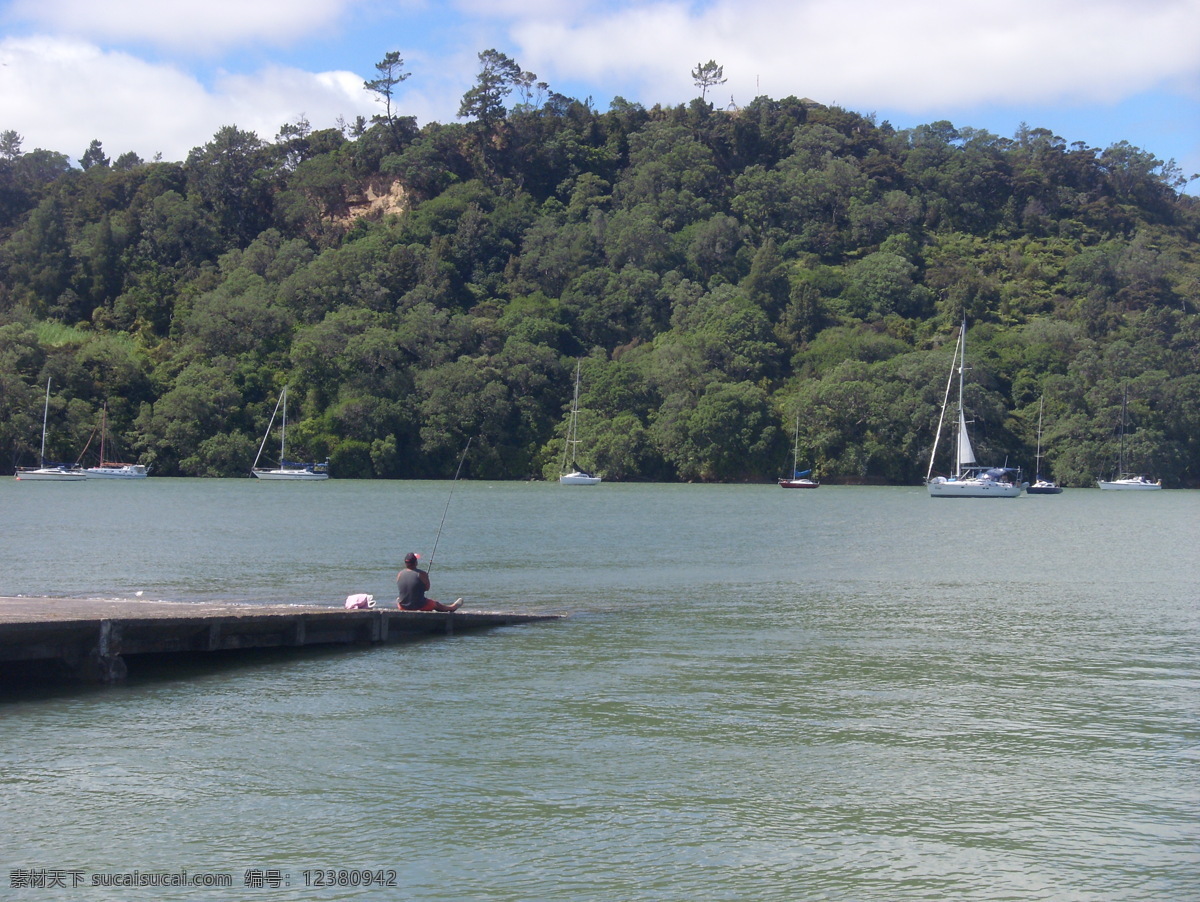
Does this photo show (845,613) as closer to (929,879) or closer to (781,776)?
(781,776)

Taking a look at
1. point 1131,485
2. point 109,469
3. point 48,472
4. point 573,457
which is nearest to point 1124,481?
point 1131,485

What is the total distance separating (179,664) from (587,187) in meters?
151

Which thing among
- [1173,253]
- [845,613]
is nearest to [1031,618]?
[845,613]

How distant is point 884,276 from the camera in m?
138

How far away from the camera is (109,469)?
104375mm

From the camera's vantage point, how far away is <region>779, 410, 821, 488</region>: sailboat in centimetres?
10450

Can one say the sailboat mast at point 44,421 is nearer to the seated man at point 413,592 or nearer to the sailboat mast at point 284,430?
the sailboat mast at point 284,430

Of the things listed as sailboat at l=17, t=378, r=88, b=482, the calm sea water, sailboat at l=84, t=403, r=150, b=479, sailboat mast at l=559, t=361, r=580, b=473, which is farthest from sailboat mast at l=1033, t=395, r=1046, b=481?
sailboat at l=17, t=378, r=88, b=482

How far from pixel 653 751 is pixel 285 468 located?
98645mm

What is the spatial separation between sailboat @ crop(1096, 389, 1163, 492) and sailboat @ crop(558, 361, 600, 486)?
4616cm

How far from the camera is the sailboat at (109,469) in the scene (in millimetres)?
103375

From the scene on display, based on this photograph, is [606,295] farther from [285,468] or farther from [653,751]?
[653,751]

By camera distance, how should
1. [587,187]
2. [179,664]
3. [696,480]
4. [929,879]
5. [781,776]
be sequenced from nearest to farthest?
[929,879], [781,776], [179,664], [696,480], [587,187]

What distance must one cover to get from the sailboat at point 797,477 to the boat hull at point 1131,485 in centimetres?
2591
